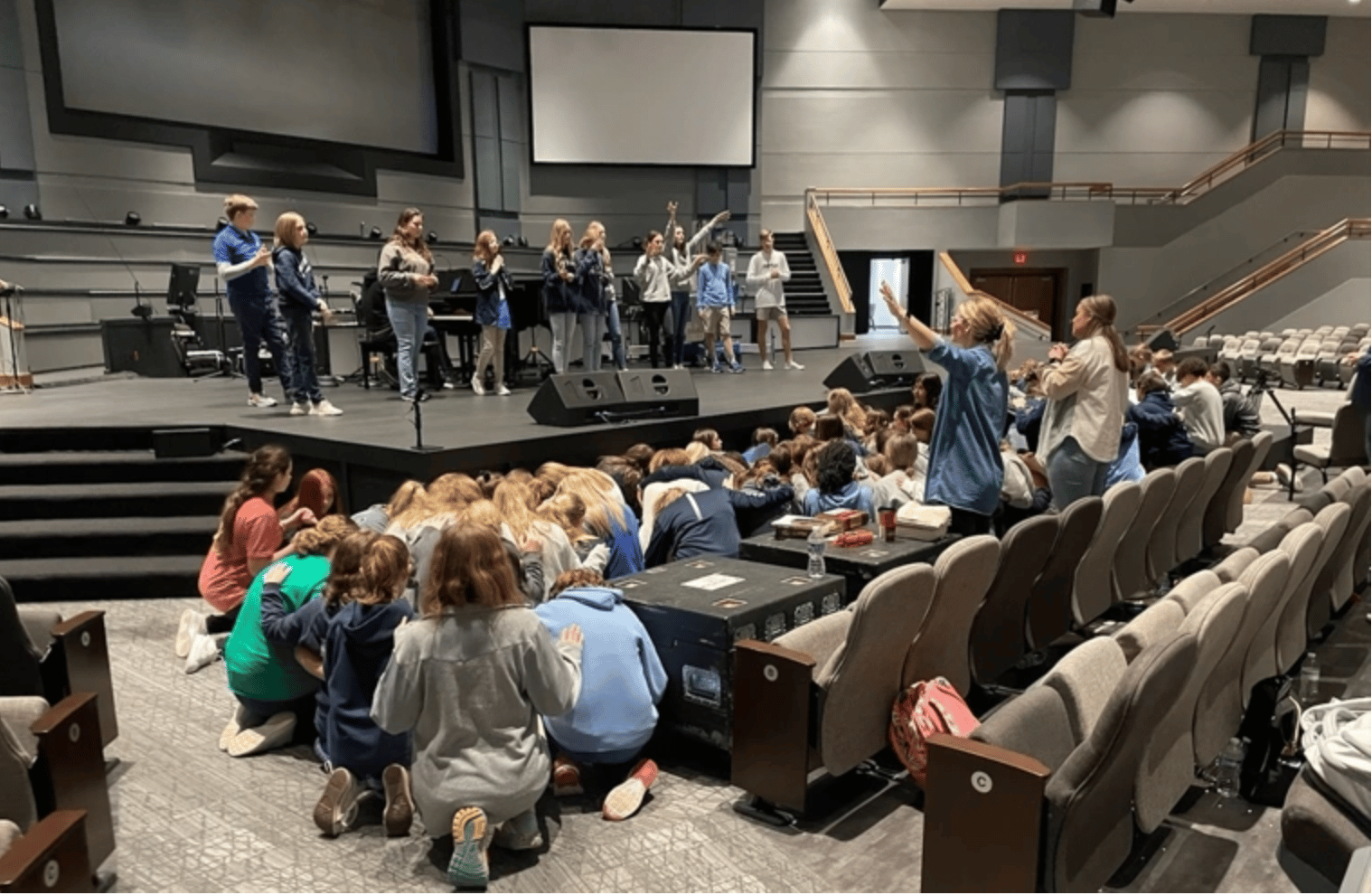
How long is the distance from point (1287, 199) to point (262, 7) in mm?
17494

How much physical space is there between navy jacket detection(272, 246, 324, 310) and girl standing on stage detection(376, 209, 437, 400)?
1.80ft

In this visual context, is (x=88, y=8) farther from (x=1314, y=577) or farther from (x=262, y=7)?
(x=1314, y=577)

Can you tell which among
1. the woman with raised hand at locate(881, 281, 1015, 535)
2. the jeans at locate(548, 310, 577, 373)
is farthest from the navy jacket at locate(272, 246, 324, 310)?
the woman with raised hand at locate(881, 281, 1015, 535)

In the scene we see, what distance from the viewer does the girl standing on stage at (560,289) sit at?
7574 millimetres

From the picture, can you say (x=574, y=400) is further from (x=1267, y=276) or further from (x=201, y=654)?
(x=1267, y=276)

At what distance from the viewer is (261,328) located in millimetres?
5992

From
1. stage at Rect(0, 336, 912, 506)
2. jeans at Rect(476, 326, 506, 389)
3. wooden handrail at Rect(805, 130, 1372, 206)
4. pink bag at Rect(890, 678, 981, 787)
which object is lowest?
pink bag at Rect(890, 678, 981, 787)

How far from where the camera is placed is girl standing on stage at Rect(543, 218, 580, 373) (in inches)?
298

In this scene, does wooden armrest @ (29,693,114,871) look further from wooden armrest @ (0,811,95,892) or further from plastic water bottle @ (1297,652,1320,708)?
plastic water bottle @ (1297,652,1320,708)

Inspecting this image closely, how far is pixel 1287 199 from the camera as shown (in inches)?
693

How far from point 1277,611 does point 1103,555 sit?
983 millimetres

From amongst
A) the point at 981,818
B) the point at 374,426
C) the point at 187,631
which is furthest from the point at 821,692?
the point at 374,426

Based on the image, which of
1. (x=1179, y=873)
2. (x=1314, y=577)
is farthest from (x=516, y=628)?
(x=1314, y=577)

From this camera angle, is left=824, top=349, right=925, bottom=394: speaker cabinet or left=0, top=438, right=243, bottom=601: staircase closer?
left=0, top=438, right=243, bottom=601: staircase
